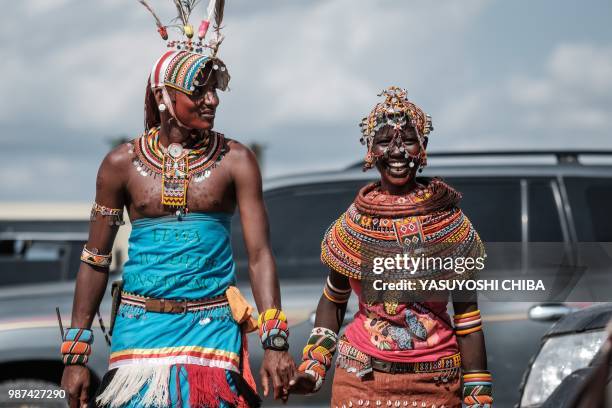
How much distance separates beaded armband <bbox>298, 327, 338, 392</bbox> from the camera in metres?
4.36

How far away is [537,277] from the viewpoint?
5328 mm

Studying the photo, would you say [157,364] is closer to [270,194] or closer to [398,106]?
[398,106]

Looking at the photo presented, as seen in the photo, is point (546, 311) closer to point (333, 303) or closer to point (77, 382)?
point (333, 303)

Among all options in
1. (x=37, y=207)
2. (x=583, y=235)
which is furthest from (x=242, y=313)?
(x=37, y=207)

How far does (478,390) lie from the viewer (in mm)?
4199

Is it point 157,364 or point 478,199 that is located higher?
point 478,199

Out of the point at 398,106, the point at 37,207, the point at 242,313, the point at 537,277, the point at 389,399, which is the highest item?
the point at 37,207

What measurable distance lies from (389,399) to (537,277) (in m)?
1.38

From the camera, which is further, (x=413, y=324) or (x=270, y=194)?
(x=270, y=194)

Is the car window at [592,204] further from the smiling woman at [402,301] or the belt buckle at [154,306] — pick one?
the belt buckle at [154,306]

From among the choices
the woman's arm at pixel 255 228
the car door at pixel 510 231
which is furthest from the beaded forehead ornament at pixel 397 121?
the car door at pixel 510 231

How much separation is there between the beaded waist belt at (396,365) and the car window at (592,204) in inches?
114

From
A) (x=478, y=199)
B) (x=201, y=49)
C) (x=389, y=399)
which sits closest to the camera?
(x=389, y=399)

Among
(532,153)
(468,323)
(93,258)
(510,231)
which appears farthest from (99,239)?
(532,153)
